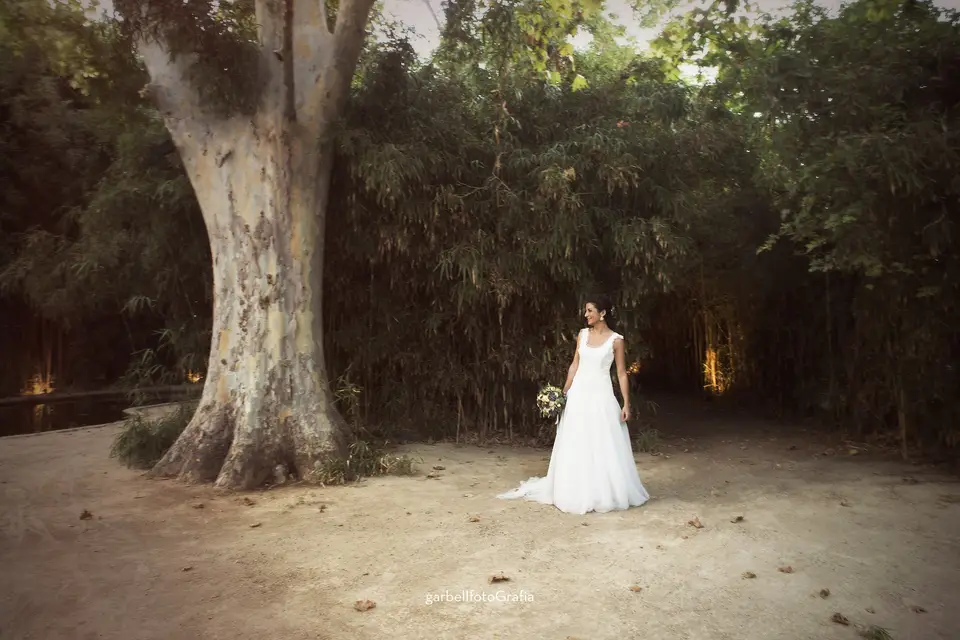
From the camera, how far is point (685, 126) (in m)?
7.04

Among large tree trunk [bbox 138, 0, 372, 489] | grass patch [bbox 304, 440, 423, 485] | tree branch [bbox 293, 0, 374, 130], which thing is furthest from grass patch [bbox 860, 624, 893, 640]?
tree branch [bbox 293, 0, 374, 130]

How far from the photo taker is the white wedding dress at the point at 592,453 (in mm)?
4520

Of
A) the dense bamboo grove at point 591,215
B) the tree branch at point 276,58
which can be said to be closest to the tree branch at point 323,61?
the tree branch at point 276,58

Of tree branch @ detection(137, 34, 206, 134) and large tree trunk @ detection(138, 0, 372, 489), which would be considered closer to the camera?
large tree trunk @ detection(138, 0, 372, 489)

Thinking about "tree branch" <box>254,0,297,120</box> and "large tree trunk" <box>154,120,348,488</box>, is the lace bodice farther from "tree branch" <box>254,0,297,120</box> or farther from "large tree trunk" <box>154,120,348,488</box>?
"tree branch" <box>254,0,297,120</box>

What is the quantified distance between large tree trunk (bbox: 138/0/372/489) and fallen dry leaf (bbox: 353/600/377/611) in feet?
8.33

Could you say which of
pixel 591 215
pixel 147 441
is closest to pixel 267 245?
pixel 147 441

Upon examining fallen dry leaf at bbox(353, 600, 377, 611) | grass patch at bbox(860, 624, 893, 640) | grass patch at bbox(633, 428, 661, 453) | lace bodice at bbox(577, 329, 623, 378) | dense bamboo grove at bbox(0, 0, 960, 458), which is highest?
dense bamboo grove at bbox(0, 0, 960, 458)

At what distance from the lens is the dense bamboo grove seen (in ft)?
16.9

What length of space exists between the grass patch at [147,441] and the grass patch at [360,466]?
5.76ft

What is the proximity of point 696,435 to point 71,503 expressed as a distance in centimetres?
600

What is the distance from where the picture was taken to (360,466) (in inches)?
219

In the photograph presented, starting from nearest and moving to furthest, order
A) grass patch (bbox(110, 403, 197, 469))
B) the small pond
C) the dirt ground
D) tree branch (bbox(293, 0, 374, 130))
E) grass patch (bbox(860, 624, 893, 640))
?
1. grass patch (bbox(860, 624, 893, 640))
2. the dirt ground
3. tree branch (bbox(293, 0, 374, 130))
4. grass patch (bbox(110, 403, 197, 469))
5. the small pond

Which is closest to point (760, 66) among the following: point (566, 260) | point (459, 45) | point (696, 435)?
point (566, 260)
